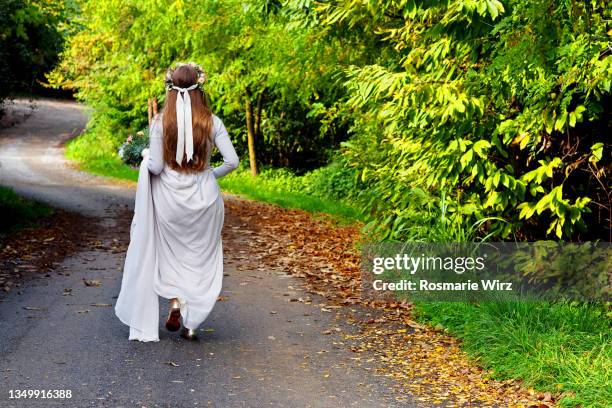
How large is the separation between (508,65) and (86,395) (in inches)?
164

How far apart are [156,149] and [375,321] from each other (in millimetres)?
2746

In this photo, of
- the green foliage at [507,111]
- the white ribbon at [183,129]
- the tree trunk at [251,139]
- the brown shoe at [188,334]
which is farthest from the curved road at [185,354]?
the tree trunk at [251,139]

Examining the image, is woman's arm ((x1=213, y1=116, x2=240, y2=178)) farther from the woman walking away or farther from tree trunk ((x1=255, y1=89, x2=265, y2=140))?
tree trunk ((x1=255, y1=89, x2=265, y2=140))

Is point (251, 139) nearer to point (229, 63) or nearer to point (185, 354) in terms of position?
point (229, 63)

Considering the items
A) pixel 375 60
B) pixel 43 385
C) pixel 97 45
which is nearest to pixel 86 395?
pixel 43 385

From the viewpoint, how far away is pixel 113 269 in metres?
11.3

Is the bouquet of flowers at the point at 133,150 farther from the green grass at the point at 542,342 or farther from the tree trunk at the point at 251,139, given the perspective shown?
the tree trunk at the point at 251,139

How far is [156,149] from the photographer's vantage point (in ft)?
24.0

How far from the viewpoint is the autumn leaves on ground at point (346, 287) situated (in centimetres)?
639

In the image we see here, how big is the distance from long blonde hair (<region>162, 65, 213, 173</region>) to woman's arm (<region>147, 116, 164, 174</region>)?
0.04 meters

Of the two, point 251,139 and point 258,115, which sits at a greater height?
point 258,115

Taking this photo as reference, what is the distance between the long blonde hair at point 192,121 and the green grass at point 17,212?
23.7 ft

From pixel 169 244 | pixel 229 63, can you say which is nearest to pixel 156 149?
pixel 169 244

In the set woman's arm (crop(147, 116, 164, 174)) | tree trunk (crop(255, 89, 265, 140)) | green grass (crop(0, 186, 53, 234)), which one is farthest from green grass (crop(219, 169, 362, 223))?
woman's arm (crop(147, 116, 164, 174))
